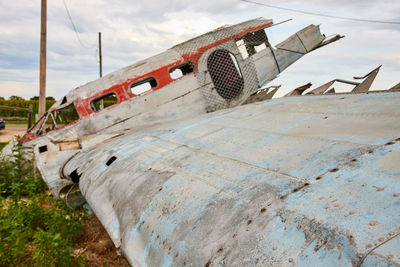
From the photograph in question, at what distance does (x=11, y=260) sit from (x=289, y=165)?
14.4ft

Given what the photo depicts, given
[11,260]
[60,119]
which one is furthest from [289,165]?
[60,119]

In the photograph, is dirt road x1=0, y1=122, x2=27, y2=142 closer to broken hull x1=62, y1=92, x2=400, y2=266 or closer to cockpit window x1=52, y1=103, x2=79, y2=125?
cockpit window x1=52, y1=103, x2=79, y2=125

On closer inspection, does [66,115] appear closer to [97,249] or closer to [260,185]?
[97,249]

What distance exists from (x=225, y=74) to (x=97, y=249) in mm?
5722

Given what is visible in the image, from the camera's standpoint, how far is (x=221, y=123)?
15.6 feet

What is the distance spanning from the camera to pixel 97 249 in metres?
5.50

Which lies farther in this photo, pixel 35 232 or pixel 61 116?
pixel 61 116

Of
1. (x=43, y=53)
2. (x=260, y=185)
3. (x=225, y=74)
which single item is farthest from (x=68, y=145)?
(x=43, y=53)

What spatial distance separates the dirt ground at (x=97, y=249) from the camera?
16.5 feet

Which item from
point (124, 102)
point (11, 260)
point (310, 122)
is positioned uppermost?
point (124, 102)

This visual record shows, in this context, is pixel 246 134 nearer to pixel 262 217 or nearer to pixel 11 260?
pixel 262 217

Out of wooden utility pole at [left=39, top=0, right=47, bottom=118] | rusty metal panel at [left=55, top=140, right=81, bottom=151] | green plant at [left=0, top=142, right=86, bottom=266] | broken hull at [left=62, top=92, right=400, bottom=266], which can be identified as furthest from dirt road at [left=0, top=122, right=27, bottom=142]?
broken hull at [left=62, top=92, right=400, bottom=266]

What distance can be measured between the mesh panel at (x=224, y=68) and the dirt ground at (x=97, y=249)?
4296 mm

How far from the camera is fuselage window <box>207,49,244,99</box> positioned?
8.97 meters
